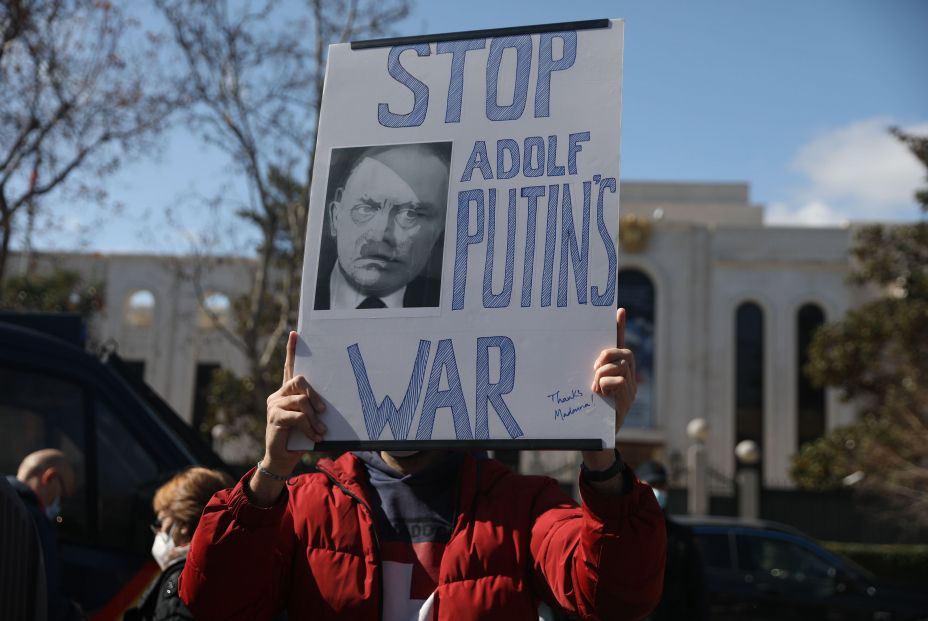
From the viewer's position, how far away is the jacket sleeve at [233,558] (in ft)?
7.98

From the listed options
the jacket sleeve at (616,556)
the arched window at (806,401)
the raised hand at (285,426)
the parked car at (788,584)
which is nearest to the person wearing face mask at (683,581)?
the jacket sleeve at (616,556)

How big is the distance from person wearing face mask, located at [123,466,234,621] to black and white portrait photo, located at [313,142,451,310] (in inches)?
43.5

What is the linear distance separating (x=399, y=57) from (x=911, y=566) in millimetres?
26104

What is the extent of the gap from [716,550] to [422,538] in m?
9.08

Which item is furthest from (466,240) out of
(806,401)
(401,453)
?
(806,401)

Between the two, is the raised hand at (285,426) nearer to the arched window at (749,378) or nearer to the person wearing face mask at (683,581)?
the person wearing face mask at (683,581)

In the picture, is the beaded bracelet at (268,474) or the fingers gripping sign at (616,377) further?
the beaded bracelet at (268,474)

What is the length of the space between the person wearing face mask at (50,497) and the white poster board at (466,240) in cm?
145

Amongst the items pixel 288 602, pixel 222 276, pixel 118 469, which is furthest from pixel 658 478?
pixel 222 276

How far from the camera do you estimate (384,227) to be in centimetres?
260

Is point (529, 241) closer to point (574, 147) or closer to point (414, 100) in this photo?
point (574, 147)

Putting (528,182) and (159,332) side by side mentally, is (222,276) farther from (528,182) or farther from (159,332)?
(528,182)

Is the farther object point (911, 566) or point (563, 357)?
point (911, 566)

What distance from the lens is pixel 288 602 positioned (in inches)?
103
